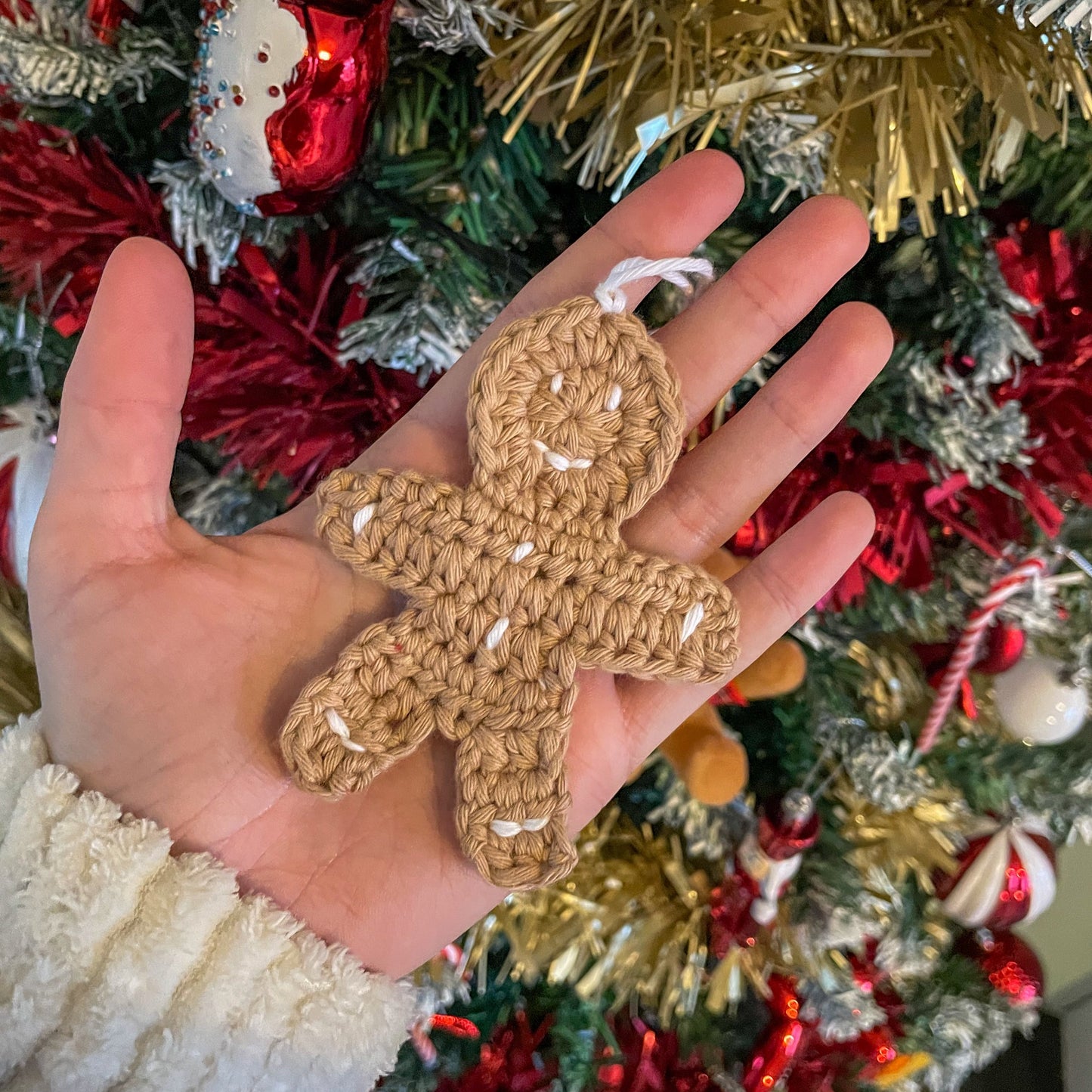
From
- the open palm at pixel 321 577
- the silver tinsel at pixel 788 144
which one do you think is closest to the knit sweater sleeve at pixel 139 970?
the open palm at pixel 321 577

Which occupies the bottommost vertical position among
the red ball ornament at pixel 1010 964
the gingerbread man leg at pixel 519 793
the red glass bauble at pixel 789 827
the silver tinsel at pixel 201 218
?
the red ball ornament at pixel 1010 964

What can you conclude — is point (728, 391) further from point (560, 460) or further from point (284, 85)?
point (284, 85)

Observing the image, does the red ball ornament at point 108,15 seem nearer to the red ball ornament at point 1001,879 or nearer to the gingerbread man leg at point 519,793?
the gingerbread man leg at point 519,793

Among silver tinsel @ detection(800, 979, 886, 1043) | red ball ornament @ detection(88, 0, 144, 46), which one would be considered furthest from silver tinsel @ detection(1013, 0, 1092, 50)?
silver tinsel @ detection(800, 979, 886, 1043)

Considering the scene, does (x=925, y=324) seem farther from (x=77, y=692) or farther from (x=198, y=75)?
(x=77, y=692)

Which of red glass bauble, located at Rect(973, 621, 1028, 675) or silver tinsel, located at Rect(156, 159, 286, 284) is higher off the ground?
red glass bauble, located at Rect(973, 621, 1028, 675)

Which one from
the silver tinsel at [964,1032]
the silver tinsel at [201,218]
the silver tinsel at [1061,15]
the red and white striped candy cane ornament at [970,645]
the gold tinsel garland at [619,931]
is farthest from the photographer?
the silver tinsel at [964,1032]

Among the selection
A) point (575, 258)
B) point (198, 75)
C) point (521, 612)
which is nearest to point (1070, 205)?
point (575, 258)

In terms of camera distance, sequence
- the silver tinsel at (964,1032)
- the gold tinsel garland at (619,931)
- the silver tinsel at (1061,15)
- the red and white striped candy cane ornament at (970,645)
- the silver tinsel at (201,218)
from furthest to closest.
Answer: the silver tinsel at (964,1032)
the gold tinsel garland at (619,931)
the red and white striped candy cane ornament at (970,645)
the silver tinsel at (201,218)
the silver tinsel at (1061,15)

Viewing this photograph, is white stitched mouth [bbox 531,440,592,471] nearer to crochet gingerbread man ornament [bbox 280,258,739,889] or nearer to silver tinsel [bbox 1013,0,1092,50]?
crochet gingerbread man ornament [bbox 280,258,739,889]
